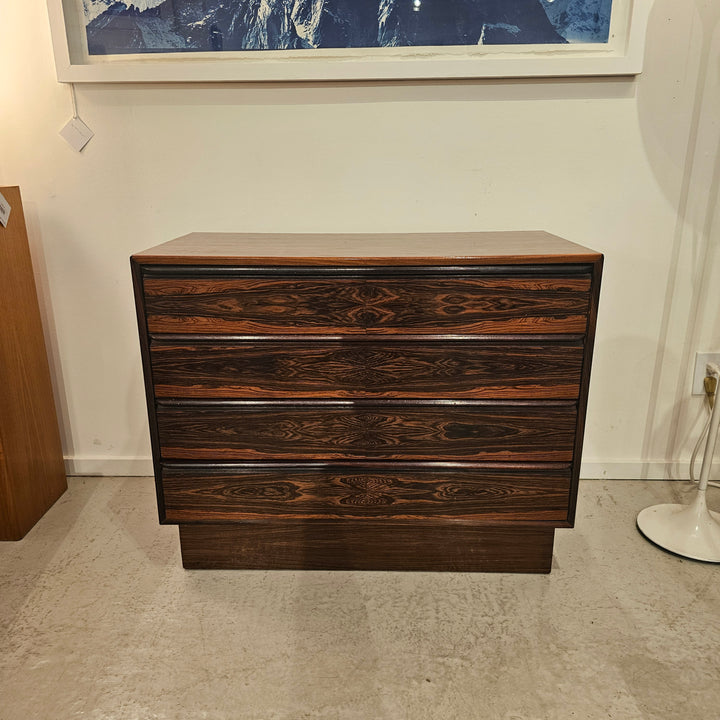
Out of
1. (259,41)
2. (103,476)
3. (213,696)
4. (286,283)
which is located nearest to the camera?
(213,696)

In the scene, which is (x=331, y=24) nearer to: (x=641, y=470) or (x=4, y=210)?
(x=4, y=210)

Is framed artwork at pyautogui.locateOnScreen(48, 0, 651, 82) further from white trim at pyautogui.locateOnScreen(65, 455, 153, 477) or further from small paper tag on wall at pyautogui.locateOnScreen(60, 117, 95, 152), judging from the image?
white trim at pyautogui.locateOnScreen(65, 455, 153, 477)

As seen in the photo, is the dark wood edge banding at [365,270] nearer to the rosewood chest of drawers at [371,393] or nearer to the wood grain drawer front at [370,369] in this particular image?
the rosewood chest of drawers at [371,393]

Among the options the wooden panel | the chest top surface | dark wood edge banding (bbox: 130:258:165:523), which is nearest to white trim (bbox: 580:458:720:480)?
the wooden panel

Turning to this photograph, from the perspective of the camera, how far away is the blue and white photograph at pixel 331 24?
1.78m

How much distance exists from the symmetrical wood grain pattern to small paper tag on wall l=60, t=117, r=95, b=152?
0.23 metres

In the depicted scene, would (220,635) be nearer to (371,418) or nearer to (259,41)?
(371,418)

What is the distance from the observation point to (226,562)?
1.70 metres

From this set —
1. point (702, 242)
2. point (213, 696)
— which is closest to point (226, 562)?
point (213, 696)

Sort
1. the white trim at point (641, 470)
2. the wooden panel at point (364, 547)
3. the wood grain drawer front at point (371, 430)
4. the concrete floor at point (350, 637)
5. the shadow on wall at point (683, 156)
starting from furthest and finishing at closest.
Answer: the white trim at point (641, 470) < the shadow on wall at point (683, 156) < the wooden panel at point (364, 547) < the wood grain drawer front at point (371, 430) < the concrete floor at point (350, 637)

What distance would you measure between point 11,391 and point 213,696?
41.7 inches

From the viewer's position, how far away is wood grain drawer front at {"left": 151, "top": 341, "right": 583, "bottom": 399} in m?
1.46

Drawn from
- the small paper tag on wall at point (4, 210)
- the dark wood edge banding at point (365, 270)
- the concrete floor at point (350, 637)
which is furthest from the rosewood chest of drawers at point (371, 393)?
the small paper tag on wall at point (4, 210)

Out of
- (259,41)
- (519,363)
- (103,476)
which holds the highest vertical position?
(259,41)
